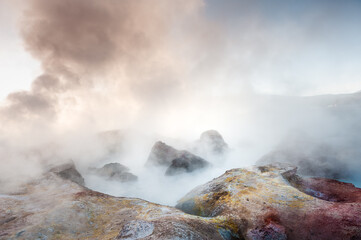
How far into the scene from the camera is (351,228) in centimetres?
→ 1180

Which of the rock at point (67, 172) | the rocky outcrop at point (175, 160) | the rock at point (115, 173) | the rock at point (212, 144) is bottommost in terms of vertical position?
the rock at point (67, 172)

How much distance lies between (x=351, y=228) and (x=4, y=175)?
38898mm

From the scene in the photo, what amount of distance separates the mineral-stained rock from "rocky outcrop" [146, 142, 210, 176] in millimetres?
17692

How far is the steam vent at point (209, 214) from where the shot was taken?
38.6ft

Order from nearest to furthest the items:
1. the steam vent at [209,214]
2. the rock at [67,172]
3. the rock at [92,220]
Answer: the rock at [92,220] → the steam vent at [209,214] → the rock at [67,172]

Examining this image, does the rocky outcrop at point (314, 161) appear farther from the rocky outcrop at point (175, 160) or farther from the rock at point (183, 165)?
the rock at point (183, 165)

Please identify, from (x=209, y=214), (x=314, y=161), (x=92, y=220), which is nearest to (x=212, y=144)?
(x=314, y=161)

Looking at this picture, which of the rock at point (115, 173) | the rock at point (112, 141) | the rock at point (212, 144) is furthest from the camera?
the rock at point (112, 141)

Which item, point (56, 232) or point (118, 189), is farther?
point (118, 189)

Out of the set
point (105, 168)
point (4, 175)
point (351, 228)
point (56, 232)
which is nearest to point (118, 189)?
point (105, 168)

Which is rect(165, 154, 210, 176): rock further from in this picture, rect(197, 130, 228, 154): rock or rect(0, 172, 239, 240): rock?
rect(0, 172, 239, 240): rock

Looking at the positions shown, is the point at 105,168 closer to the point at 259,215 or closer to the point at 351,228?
the point at 259,215

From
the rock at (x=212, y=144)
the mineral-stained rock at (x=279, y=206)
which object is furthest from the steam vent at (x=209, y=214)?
the rock at (x=212, y=144)

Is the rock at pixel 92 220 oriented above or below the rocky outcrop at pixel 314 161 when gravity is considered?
below
